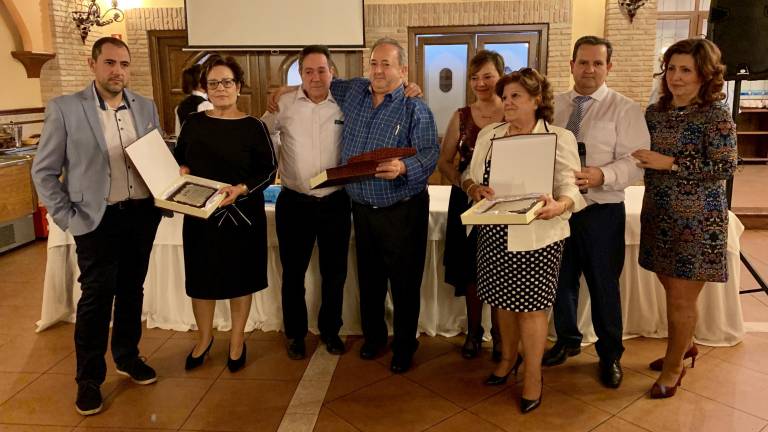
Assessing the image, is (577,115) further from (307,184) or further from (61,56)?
(61,56)

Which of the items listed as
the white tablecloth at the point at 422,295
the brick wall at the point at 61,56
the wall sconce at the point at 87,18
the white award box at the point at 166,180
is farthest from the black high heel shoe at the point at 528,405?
the wall sconce at the point at 87,18

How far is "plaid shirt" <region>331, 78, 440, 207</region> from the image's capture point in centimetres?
281

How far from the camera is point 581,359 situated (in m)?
3.15

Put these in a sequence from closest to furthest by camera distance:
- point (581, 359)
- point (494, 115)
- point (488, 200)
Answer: point (488, 200) → point (494, 115) → point (581, 359)

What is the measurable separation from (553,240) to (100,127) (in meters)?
1.93

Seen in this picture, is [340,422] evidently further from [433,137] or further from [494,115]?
[494,115]

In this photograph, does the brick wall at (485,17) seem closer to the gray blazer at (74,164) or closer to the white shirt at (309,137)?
the white shirt at (309,137)

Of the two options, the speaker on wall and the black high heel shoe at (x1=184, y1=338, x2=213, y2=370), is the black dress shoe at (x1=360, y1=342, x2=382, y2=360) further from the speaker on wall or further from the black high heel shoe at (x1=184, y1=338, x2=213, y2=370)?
the speaker on wall

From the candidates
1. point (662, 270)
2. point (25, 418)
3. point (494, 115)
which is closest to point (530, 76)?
point (494, 115)

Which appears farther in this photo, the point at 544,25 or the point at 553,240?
the point at 544,25

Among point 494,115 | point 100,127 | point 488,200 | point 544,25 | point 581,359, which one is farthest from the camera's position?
point 544,25

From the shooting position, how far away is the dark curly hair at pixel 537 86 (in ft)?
7.74

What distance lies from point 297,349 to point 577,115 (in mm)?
1836

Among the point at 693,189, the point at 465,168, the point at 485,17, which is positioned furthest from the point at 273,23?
the point at 693,189
